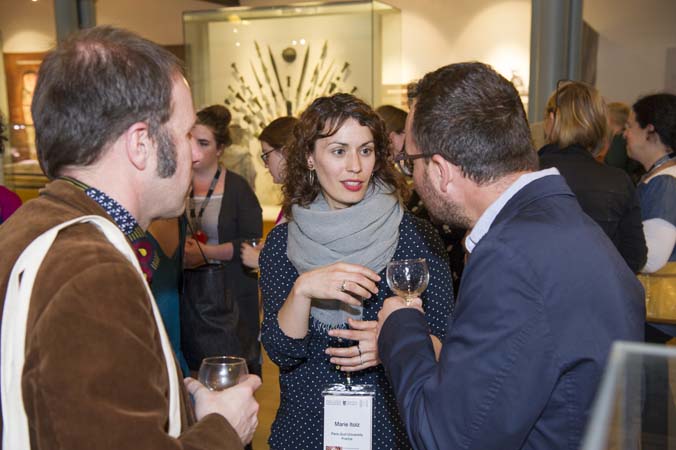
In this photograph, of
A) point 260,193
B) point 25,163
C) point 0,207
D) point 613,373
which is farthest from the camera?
point 260,193

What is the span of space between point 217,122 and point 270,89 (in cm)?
481

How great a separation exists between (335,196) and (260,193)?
20.2 feet

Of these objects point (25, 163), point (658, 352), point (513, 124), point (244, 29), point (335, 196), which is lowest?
point (25, 163)

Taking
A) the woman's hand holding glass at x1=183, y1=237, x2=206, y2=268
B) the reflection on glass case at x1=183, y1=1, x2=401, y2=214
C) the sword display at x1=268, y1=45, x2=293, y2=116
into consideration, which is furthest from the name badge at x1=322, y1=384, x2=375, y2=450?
the sword display at x1=268, y1=45, x2=293, y2=116

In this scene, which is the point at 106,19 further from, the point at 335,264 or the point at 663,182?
the point at 335,264

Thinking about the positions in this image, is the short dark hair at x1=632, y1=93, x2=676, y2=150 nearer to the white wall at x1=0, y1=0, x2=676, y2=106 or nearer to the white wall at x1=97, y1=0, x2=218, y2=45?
the white wall at x1=0, y1=0, x2=676, y2=106

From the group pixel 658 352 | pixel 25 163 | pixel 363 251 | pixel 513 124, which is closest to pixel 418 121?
pixel 513 124

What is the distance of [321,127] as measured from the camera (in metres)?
2.30

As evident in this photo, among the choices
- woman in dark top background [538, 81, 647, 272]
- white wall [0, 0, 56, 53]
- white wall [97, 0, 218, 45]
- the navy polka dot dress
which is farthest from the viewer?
white wall [97, 0, 218, 45]

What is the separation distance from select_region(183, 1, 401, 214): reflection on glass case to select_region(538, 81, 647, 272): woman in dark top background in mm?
4921

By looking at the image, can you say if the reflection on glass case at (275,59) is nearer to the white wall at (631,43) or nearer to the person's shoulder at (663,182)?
the white wall at (631,43)

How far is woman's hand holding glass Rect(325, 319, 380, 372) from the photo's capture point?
1906 mm

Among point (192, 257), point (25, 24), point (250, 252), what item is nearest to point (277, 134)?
point (250, 252)

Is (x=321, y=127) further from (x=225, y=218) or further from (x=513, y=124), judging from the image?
(x=225, y=218)
